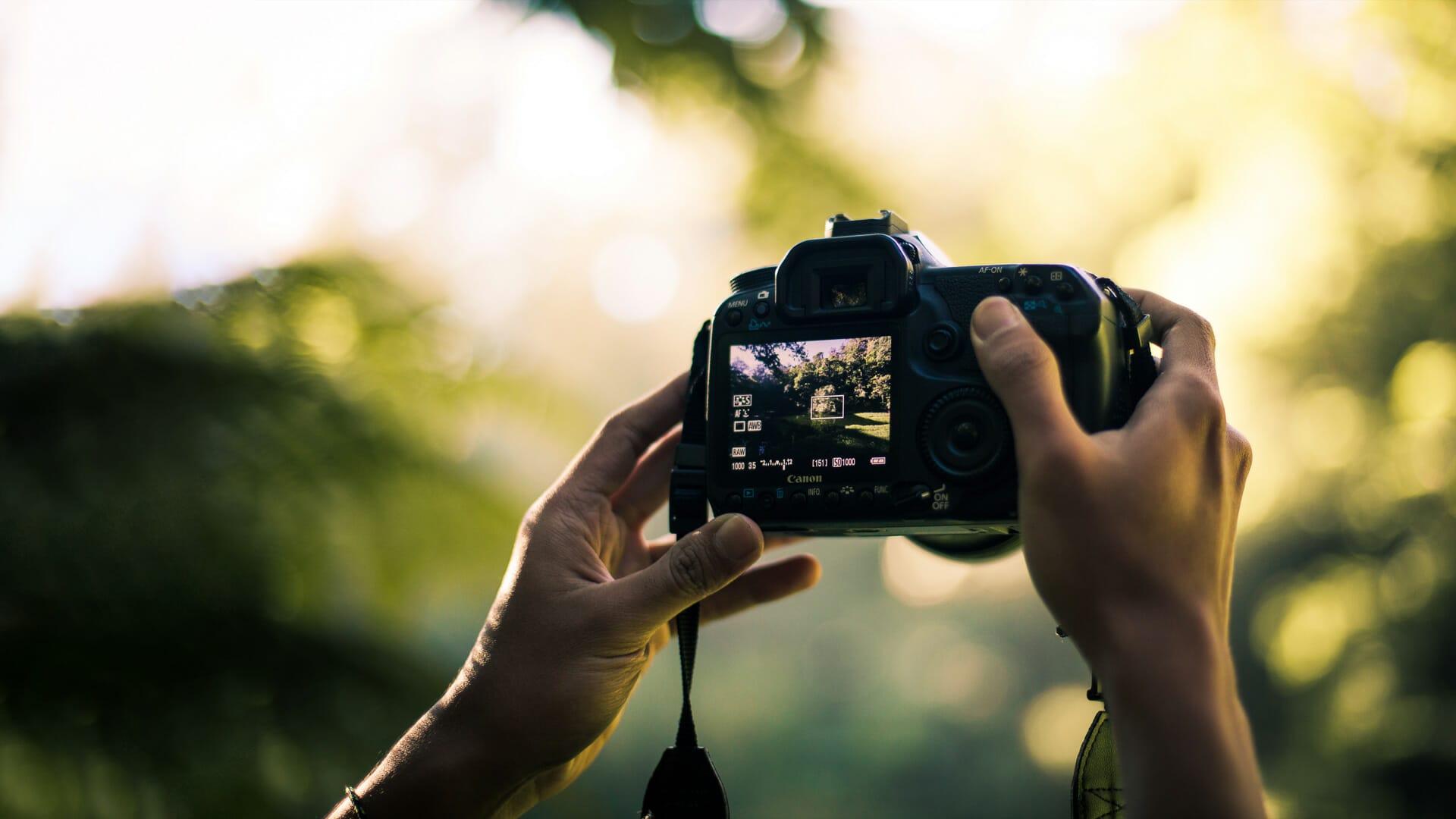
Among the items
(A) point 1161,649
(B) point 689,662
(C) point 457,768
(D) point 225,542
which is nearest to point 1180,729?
(A) point 1161,649

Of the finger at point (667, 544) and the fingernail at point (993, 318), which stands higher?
the fingernail at point (993, 318)

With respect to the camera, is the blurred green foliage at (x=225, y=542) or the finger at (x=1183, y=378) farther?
the blurred green foliage at (x=225, y=542)

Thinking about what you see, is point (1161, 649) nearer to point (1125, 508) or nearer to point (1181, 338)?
point (1125, 508)

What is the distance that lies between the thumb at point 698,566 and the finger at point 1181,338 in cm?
31

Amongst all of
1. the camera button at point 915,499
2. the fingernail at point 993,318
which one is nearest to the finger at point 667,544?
the camera button at point 915,499

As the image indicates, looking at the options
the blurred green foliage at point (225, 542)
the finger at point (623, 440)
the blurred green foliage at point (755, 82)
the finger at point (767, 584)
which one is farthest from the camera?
the blurred green foliage at point (755, 82)

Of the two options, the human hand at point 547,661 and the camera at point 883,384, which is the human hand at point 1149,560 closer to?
the camera at point 883,384

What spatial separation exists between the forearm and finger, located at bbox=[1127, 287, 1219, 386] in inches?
7.1

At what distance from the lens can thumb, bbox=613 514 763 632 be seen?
2.32 ft

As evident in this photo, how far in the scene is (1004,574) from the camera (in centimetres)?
172

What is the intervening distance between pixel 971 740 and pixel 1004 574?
394 mm

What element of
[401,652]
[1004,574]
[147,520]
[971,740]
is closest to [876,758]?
[971,740]

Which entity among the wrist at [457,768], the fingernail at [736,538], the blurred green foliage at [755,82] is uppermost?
the blurred green foliage at [755,82]

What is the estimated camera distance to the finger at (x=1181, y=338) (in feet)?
2.05
